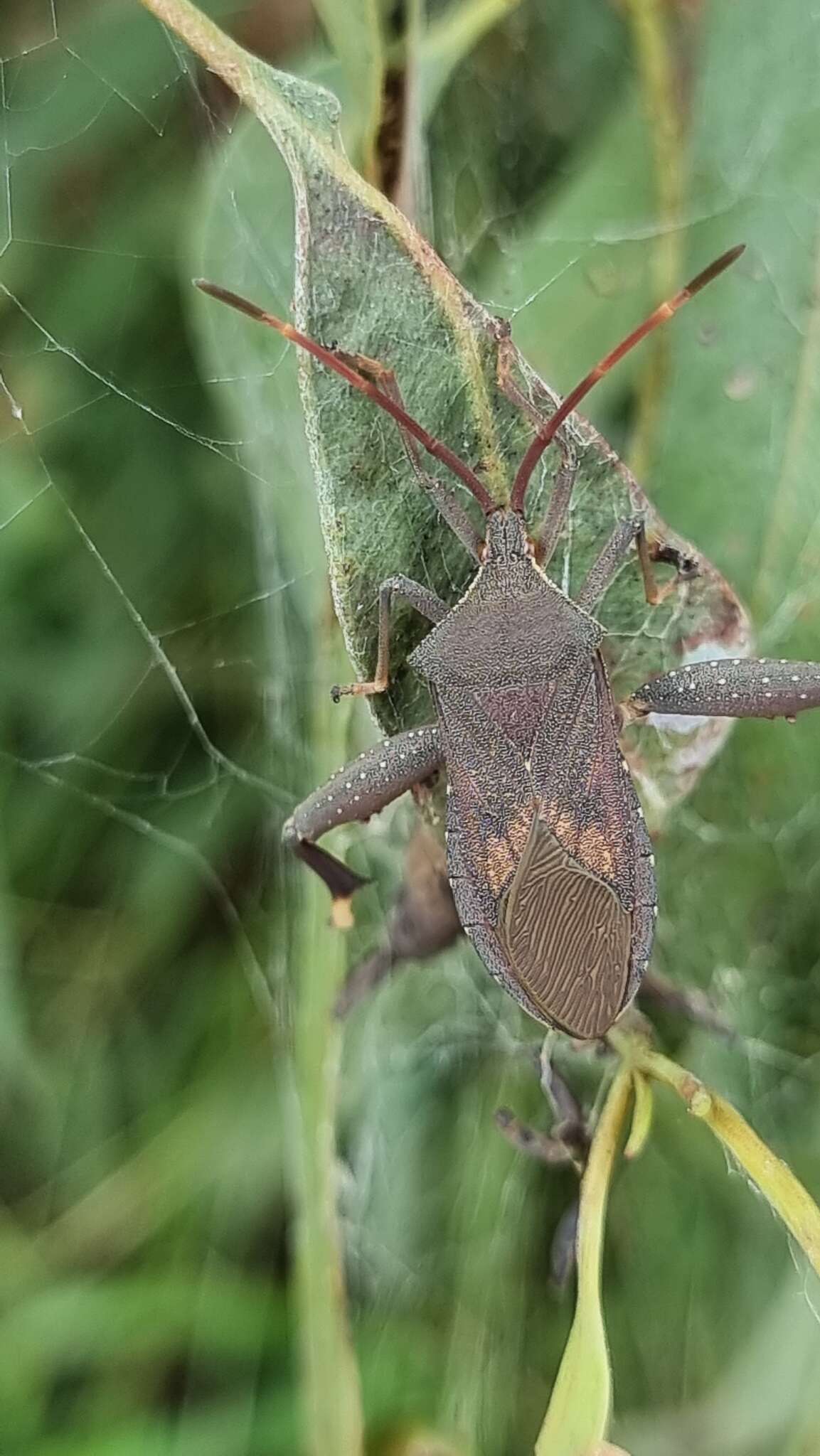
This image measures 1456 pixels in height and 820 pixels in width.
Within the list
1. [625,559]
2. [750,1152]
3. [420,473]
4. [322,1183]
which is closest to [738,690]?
[625,559]

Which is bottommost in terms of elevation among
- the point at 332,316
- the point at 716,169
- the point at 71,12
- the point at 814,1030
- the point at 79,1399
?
the point at 79,1399

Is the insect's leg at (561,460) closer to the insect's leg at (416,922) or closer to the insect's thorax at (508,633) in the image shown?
the insect's thorax at (508,633)

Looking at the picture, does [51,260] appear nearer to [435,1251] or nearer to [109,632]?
[109,632]

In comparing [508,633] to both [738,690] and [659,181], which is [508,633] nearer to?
[738,690]

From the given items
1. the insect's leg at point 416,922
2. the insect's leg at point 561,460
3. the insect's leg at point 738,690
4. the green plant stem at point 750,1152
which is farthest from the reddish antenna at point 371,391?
the green plant stem at point 750,1152

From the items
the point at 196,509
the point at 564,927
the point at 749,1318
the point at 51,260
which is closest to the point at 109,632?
the point at 196,509

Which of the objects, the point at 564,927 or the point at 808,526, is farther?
the point at 808,526
